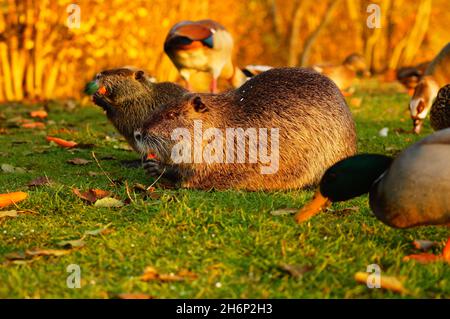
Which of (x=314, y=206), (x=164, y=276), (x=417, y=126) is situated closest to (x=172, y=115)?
(x=314, y=206)

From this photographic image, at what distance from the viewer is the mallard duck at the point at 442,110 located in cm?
637

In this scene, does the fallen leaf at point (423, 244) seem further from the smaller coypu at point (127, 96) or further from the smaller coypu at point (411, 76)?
the smaller coypu at point (411, 76)

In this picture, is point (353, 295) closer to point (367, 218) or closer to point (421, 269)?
point (421, 269)

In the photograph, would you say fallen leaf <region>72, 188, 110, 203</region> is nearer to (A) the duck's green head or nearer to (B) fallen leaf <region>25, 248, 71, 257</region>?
(B) fallen leaf <region>25, 248, 71, 257</region>

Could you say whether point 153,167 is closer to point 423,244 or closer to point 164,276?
point 164,276

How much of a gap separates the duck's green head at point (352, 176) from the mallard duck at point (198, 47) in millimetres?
5500

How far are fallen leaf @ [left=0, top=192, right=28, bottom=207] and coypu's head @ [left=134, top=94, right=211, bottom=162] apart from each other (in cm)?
96

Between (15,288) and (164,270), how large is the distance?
27.2 inches

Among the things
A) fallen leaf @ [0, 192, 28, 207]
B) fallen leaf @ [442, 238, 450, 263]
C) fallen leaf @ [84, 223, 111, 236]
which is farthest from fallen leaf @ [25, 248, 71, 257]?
fallen leaf @ [442, 238, 450, 263]

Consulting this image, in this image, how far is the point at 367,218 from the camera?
14.2 feet

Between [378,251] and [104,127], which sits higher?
[104,127]

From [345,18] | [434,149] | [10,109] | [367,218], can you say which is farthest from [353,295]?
[345,18]

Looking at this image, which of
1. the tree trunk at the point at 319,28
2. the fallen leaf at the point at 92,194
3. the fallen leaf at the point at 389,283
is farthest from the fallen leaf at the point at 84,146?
the tree trunk at the point at 319,28

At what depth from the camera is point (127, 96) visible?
245 inches
